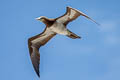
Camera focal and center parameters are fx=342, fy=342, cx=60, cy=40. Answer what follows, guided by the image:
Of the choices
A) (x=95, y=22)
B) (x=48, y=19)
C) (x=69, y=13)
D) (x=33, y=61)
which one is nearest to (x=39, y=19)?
(x=48, y=19)

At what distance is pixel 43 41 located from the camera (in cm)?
2620

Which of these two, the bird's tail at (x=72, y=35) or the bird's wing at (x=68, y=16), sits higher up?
the bird's wing at (x=68, y=16)

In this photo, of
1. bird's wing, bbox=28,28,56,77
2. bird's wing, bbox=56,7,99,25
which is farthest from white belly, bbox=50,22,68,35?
bird's wing, bbox=28,28,56,77

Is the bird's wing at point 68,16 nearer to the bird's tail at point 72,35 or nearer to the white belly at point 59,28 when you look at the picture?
the white belly at point 59,28

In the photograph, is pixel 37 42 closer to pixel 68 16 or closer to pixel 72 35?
pixel 68 16

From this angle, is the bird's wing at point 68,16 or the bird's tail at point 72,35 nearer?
the bird's tail at point 72,35

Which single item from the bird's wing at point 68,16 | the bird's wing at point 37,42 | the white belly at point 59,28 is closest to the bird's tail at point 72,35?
the white belly at point 59,28

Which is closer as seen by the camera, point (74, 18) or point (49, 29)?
point (74, 18)

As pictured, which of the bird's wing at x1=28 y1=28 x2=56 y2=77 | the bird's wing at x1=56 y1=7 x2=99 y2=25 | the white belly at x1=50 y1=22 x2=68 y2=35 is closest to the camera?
the white belly at x1=50 y1=22 x2=68 y2=35

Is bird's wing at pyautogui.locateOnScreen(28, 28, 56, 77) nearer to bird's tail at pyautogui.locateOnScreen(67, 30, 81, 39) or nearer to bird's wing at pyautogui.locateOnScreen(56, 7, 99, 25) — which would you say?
bird's wing at pyautogui.locateOnScreen(56, 7, 99, 25)

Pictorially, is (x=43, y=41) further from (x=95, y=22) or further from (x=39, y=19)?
(x=95, y=22)

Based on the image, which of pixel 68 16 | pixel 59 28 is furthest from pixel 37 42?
pixel 68 16

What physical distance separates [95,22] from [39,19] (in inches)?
253

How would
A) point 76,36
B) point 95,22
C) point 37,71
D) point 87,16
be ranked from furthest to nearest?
point 37,71 → point 76,36 → point 87,16 → point 95,22
